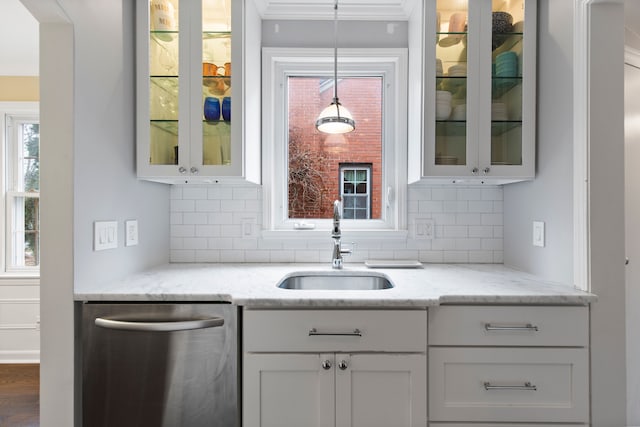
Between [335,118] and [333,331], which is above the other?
[335,118]

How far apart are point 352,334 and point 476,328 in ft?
1.64

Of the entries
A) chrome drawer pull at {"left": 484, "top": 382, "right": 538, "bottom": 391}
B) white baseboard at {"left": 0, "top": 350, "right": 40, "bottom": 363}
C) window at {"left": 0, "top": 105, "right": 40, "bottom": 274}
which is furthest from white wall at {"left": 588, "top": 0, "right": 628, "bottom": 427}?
white baseboard at {"left": 0, "top": 350, "right": 40, "bottom": 363}

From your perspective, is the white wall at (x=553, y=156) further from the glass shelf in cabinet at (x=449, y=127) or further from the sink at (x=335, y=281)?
the sink at (x=335, y=281)

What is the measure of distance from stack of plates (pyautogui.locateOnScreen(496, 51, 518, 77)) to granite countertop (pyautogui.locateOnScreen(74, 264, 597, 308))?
1.03 m

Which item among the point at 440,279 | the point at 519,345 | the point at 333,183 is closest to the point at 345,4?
the point at 333,183

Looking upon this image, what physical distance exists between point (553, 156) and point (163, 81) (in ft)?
6.35

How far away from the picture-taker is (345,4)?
1925mm

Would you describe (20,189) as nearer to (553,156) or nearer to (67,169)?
(67,169)

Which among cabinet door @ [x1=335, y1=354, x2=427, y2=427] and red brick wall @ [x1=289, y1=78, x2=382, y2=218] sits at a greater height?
red brick wall @ [x1=289, y1=78, x2=382, y2=218]

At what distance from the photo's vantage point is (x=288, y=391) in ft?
4.14

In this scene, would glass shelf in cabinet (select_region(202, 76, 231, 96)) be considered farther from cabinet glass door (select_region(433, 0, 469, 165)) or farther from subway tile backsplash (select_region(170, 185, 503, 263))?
cabinet glass door (select_region(433, 0, 469, 165))

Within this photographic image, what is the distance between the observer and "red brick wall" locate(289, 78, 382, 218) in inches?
82.7

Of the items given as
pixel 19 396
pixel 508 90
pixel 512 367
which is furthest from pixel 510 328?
pixel 19 396

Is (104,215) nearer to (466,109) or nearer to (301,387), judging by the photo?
(301,387)
